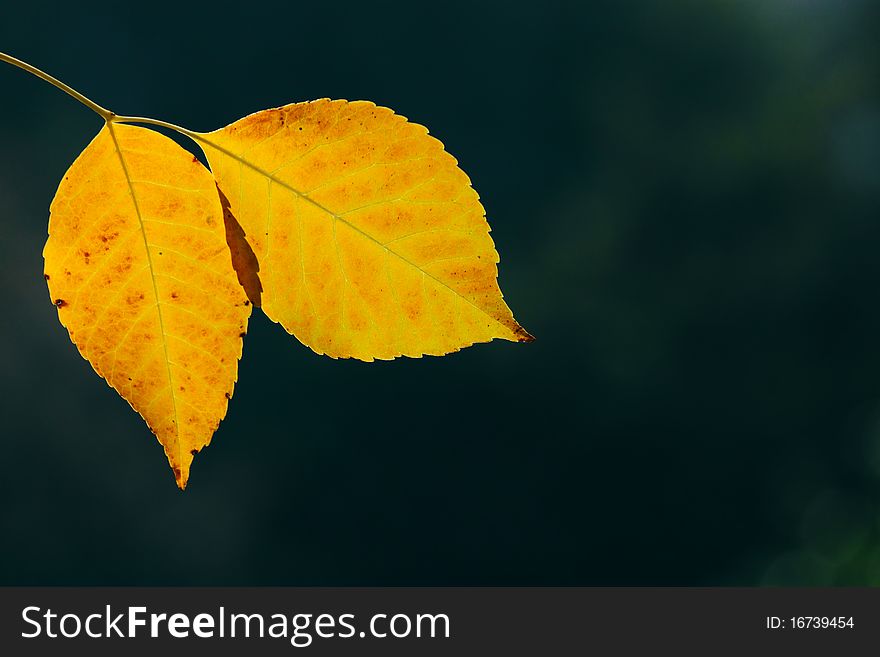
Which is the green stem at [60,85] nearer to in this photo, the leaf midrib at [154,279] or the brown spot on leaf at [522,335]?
the leaf midrib at [154,279]

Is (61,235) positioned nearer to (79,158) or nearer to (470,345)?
(79,158)

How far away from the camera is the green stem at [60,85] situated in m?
0.26

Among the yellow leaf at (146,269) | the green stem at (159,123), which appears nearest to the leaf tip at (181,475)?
the yellow leaf at (146,269)

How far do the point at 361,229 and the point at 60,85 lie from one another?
100 mm

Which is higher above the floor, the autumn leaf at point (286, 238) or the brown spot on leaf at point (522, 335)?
the autumn leaf at point (286, 238)

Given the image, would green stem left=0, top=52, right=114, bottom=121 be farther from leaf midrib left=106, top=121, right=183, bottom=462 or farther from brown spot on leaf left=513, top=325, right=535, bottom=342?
brown spot on leaf left=513, top=325, right=535, bottom=342

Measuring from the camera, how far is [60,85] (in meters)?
0.27

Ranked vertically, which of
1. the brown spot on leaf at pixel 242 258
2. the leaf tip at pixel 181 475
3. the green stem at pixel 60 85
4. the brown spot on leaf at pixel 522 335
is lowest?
the leaf tip at pixel 181 475

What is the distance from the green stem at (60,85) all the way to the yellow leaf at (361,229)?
0.03 meters

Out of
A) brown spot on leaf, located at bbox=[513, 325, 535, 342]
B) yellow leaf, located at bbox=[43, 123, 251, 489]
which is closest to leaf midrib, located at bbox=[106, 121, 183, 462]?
yellow leaf, located at bbox=[43, 123, 251, 489]

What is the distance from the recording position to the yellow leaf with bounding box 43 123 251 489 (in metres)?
0.29

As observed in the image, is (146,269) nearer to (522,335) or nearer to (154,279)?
(154,279)

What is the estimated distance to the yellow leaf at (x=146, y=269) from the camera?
0.29 meters

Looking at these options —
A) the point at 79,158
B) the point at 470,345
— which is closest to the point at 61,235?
the point at 79,158
